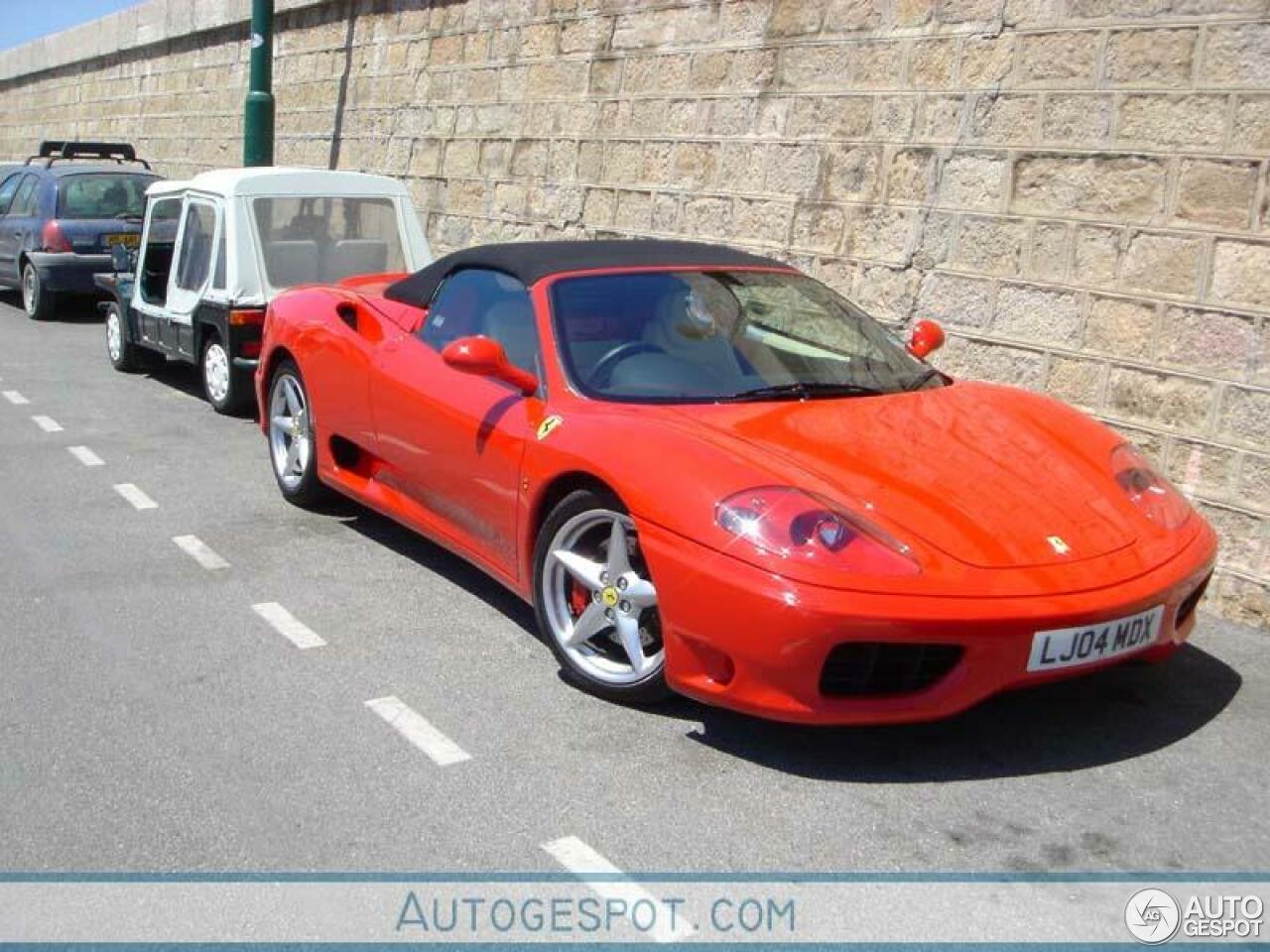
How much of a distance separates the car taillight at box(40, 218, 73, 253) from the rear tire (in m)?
7.81

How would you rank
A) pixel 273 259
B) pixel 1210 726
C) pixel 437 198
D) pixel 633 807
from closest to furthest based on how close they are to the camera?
pixel 633 807 → pixel 1210 726 → pixel 273 259 → pixel 437 198

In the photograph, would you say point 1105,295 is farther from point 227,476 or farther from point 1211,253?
point 227,476

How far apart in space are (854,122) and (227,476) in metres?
3.98

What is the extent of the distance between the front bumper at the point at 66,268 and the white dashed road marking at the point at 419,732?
10.5m

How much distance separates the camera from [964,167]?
7.16 metres

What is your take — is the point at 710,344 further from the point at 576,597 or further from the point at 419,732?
the point at 419,732

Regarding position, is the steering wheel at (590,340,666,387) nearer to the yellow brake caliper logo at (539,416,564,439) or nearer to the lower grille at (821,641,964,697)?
the yellow brake caliper logo at (539,416,564,439)

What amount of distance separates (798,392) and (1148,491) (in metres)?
1.17

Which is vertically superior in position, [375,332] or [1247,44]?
[1247,44]

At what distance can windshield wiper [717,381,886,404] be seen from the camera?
462 cm

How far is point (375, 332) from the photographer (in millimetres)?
5840

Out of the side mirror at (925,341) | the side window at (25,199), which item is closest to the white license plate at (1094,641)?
the side mirror at (925,341)

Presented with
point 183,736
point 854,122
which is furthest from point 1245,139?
point 183,736

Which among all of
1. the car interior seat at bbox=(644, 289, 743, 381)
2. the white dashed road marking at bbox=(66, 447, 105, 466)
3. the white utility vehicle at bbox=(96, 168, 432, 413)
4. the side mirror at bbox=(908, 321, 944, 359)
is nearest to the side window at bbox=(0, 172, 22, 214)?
the white utility vehicle at bbox=(96, 168, 432, 413)
